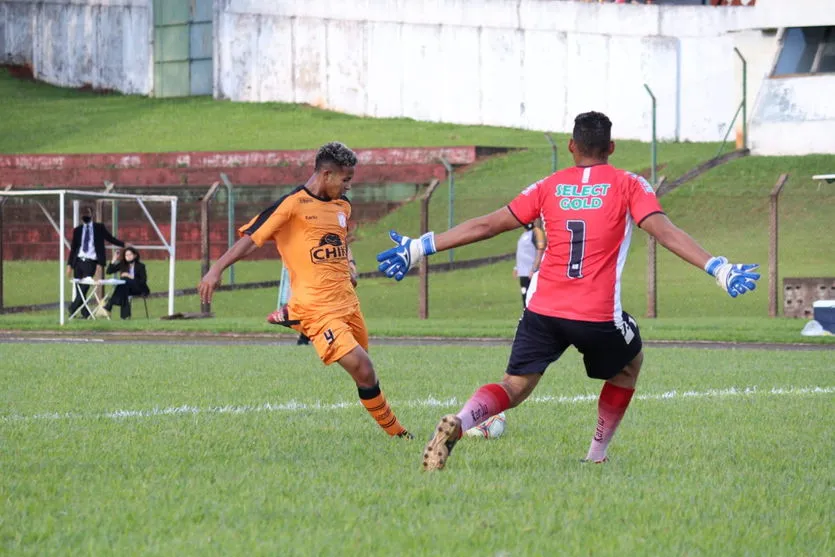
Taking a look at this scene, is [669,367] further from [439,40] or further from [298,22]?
[298,22]

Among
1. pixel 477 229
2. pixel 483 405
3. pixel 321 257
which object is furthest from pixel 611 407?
pixel 321 257

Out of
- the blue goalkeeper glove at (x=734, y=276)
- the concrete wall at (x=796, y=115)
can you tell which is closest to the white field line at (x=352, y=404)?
the blue goalkeeper glove at (x=734, y=276)

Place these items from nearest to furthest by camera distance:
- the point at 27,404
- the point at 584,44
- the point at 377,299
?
the point at 27,404
the point at 377,299
the point at 584,44

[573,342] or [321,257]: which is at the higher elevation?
[321,257]

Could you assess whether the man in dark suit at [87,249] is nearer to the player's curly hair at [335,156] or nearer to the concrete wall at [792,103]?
the player's curly hair at [335,156]

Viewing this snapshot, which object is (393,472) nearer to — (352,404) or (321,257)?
(321,257)

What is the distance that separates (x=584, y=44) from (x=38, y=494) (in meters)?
43.4

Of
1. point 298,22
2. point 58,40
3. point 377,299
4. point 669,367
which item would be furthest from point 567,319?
point 58,40

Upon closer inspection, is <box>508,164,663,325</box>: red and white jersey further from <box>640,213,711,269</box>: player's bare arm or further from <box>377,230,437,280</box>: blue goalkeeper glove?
<box>377,230,437,280</box>: blue goalkeeper glove

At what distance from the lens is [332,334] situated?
29.4 feet

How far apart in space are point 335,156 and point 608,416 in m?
2.40

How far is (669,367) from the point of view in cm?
1490

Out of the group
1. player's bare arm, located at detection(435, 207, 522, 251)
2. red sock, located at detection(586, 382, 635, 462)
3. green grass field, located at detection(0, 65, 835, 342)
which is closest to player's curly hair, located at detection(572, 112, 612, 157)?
→ player's bare arm, located at detection(435, 207, 522, 251)

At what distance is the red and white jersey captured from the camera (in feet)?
→ 24.4
